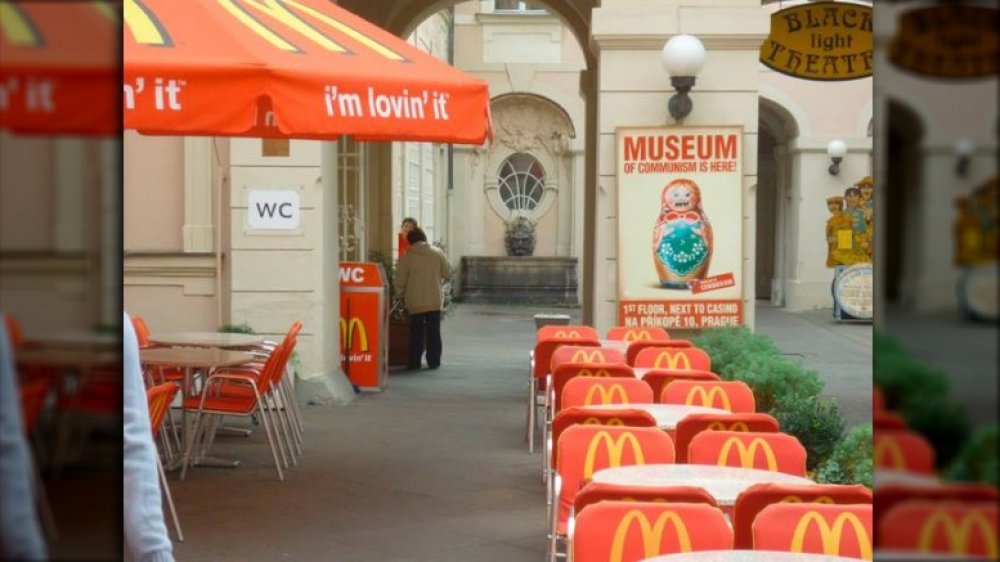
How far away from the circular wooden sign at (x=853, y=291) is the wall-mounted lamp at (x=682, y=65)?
12.9 metres

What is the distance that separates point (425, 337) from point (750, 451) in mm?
10550

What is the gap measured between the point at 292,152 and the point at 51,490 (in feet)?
35.8

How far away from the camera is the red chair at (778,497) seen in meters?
4.02

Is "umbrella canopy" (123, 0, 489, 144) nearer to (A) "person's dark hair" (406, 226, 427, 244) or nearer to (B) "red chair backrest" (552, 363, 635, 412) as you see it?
(B) "red chair backrest" (552, 363, 635, 412)

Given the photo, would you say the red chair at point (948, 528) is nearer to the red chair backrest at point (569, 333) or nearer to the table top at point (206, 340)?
the table top at point (206, 340)

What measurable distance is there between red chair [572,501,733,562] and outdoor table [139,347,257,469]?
4581 millimetres

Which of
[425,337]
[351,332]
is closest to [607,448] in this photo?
[351,332]

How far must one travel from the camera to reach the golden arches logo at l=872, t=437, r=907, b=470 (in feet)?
2.10

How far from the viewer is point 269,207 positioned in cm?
1143

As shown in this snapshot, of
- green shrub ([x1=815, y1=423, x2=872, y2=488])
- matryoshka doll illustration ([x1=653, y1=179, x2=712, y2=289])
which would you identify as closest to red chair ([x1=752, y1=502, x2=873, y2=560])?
green shrub ([x1=815, y1=423, x2=872, y2=488])

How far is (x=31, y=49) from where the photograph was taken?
656mm

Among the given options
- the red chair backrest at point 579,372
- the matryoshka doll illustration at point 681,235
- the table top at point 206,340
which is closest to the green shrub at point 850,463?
the red chair backrest at point 579,372

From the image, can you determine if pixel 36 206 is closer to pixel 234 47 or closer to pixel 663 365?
pixel 234 47

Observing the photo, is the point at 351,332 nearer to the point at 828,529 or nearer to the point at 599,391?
the point at 599,391
